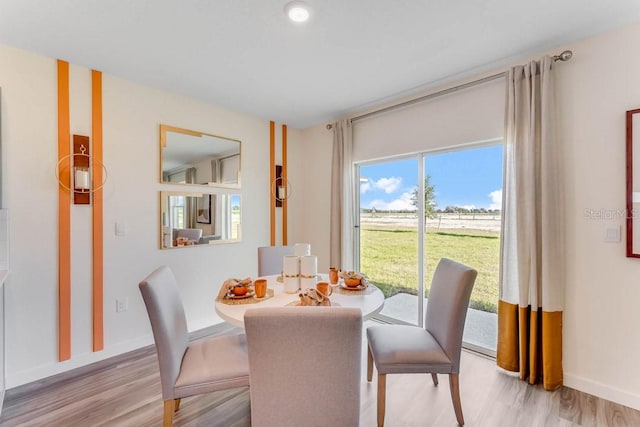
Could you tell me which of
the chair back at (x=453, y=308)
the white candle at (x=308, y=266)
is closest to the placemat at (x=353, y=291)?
the white candle at (x=308, y=266)

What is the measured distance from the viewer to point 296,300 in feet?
5.75

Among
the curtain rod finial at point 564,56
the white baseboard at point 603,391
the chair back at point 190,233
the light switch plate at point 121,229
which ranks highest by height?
the curtain rod finial at point 564,56

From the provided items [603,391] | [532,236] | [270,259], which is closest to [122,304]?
[270,259]

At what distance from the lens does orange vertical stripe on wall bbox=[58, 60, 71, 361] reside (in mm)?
2205

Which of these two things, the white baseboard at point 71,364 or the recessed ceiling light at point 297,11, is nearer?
the recessed ceiling light at point 297,11

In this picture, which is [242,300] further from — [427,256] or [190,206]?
[427,256]

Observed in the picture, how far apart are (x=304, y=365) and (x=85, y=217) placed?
2313mm

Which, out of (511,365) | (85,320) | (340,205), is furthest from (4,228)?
(511,365)

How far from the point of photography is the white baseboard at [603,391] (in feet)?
5.90

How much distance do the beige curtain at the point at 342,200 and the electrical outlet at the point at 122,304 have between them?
6.93 ft

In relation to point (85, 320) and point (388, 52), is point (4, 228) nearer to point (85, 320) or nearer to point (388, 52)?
point (85, 320)

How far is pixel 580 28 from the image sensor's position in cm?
183

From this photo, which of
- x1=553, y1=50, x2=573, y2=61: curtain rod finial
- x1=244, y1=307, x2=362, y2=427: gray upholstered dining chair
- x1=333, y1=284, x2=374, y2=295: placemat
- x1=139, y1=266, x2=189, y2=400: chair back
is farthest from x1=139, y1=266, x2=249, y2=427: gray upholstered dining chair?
x1=553, y1=50, x2=573, y2=61: curtain rod finial

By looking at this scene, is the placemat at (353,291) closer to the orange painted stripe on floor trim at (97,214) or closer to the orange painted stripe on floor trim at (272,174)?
the orange painted stripe on floor trim at (272,174)
